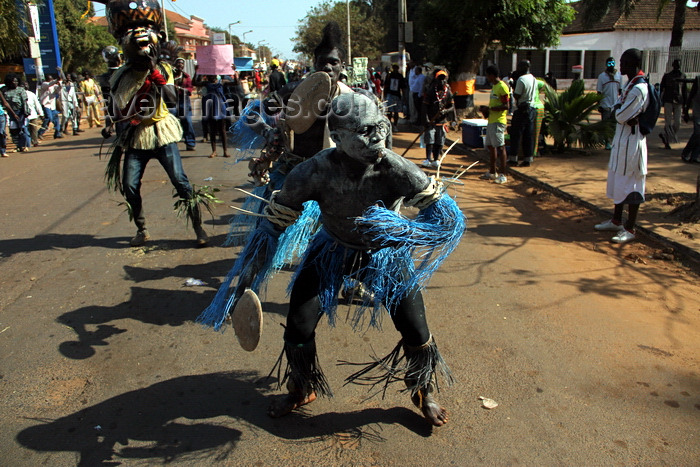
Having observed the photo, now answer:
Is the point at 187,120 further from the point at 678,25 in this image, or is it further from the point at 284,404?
the point at 678,25

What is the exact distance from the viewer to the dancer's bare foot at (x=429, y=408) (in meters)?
2.65

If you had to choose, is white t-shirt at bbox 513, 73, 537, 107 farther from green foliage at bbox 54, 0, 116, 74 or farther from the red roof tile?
green foliage at bbox 54, 0, 116, 74

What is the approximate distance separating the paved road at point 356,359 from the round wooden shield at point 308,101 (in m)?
1.43

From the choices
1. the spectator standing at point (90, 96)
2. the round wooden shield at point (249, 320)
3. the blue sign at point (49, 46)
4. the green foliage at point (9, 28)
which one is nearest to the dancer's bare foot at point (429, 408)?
the round wooden shield at point (249, 320)

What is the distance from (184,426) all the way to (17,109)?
12368mm

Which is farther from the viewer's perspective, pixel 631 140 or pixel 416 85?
pixel 416 85

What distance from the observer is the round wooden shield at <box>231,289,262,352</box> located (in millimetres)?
2467


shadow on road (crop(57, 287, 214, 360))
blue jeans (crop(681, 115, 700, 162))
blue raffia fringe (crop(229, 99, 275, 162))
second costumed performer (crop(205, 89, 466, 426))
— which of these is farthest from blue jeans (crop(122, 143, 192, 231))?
blue jeans (crop(681, 115, 700, 162))

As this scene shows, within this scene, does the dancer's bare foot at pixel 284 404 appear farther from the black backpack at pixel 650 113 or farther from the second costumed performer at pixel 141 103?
the black backpack at pixel 650 113

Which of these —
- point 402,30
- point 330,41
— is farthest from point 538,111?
point 402,30

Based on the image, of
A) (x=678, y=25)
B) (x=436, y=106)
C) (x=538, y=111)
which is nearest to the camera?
(x=436, y=106)

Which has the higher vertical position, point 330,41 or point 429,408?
point 330,41

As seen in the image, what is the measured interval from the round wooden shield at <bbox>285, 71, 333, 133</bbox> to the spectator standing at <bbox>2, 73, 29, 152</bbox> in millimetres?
10830

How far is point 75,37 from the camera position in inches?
1347
